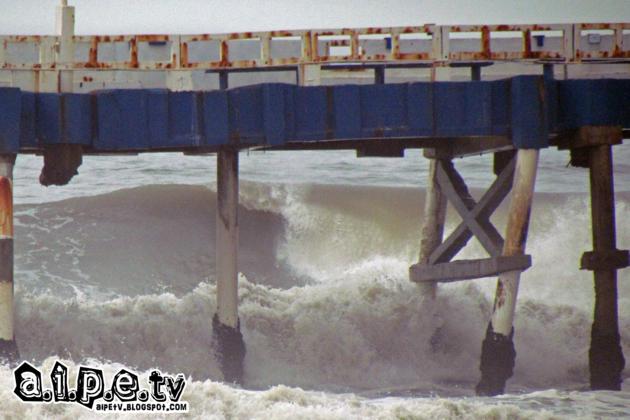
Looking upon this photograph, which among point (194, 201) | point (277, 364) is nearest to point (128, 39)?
point (277, 364)

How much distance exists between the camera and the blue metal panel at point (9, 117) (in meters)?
15.4

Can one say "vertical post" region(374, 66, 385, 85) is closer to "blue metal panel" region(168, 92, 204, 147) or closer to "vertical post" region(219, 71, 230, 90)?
"vertical post" region(219, 71, 230, 90)

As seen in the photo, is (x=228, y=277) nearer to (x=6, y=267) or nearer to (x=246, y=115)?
(x=246, y=115)

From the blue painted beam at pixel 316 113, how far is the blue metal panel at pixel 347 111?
0.04 ft

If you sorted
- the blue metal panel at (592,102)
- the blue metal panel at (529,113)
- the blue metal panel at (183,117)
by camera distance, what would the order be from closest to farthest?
the blue metal panel at (183,117), the blue metal panel at (529,113), the blue metal panel at (592,102)

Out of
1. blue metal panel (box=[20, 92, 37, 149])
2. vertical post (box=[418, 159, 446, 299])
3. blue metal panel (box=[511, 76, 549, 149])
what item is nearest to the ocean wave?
vertical post (box=[418, 159, 446, 299])

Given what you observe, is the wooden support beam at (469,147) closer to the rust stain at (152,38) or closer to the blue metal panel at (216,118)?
the blue metal panel at (216,118)

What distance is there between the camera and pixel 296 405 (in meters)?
12.2

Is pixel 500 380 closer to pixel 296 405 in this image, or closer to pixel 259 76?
pixel 296 405

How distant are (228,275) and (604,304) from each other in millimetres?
4591

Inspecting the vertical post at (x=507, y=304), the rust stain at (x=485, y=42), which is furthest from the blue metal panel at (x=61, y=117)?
the vertical post at (x=507, y=304)

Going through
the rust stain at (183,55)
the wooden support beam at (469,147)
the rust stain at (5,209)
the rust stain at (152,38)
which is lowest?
the rust stain at (5,209)

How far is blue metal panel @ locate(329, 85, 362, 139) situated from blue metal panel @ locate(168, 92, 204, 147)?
1.62 m

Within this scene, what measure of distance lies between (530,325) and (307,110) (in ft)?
21.9
